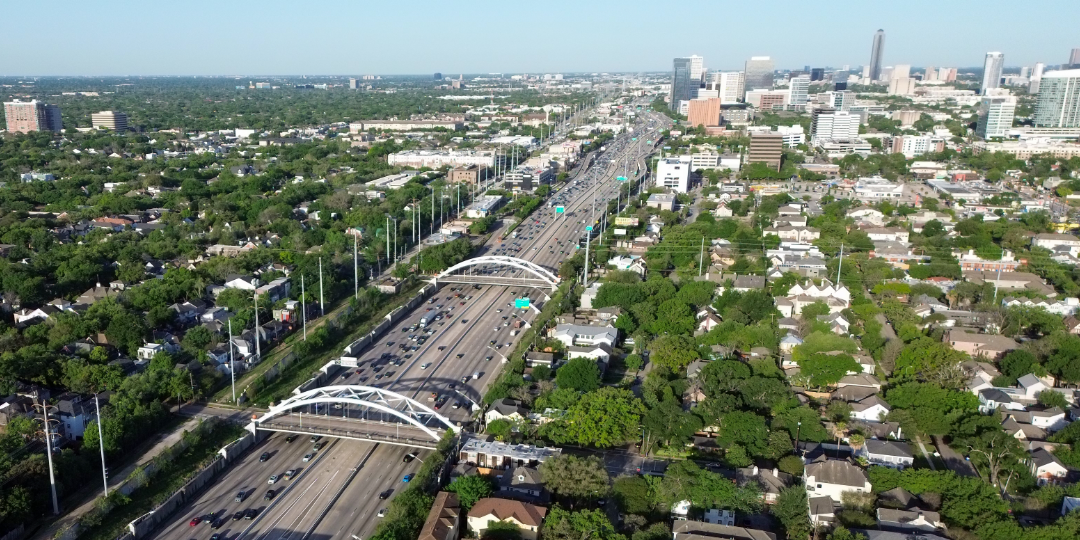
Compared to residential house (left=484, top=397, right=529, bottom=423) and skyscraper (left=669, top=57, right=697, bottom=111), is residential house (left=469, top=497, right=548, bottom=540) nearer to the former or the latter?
residential house (left=484, top=397, right=529, bottom=423)

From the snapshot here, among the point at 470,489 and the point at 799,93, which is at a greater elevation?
the point at 799,93

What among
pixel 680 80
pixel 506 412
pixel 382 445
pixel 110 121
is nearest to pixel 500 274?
pixel 506 412

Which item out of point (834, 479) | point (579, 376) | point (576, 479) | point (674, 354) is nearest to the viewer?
point (576, 479)

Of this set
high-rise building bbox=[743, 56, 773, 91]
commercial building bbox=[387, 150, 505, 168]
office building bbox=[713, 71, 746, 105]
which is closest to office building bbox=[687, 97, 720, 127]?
office building bbox=[713, 71, 746, 105]

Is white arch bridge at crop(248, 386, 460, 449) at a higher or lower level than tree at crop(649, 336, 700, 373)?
lower

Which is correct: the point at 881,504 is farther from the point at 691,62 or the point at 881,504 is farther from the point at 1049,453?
the point at 691,62

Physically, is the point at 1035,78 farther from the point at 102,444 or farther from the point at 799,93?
the point at 102,444
